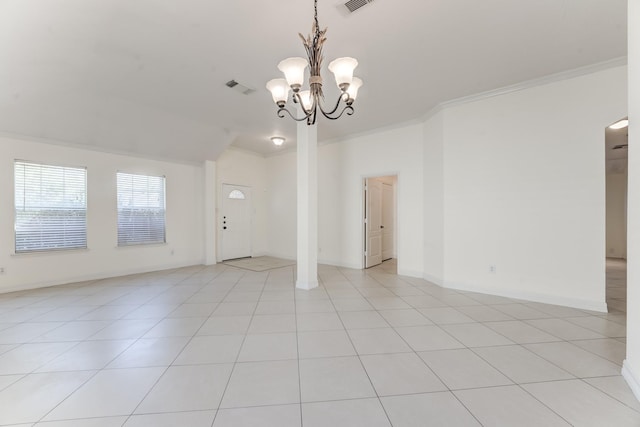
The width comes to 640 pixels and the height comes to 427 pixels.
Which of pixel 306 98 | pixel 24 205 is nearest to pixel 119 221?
pixel 24 205

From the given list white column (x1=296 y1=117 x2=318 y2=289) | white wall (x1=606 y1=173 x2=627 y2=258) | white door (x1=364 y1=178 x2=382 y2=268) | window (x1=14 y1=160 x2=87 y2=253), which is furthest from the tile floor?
white wall (x1=606 y1=173 x2=627 y2=258)

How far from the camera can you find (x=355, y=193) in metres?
5.68

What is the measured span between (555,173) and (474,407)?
3322 millimetres

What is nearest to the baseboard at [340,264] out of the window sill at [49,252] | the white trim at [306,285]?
the white trim at [306,285]

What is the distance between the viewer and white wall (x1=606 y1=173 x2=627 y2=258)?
281 inches

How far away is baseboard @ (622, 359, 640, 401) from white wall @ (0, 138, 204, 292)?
269 inches

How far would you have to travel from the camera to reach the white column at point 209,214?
20.3 feet

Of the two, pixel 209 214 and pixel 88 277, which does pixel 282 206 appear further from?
pixel 88 277

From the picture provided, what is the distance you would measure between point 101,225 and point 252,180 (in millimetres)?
3482

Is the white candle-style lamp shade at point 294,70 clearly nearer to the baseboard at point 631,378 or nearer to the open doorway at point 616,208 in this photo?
the baseboard at point 631,378

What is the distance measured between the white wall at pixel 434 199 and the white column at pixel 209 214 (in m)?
4.82

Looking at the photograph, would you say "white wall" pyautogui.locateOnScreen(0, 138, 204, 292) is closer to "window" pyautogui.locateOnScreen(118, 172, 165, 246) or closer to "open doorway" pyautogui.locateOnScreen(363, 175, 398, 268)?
"window" pyautogui.locateOnScreen(118, 172, 165, 246)

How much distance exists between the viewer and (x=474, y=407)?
1601 mm

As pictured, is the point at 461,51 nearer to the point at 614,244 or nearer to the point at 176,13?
the point at 176,13
